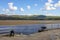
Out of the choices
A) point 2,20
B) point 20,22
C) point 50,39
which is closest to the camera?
point 50,39

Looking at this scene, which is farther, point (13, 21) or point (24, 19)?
point (24, 19)

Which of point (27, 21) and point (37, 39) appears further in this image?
point (27, 21)

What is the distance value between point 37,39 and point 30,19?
168 ft

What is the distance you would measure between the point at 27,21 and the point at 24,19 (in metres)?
2.16

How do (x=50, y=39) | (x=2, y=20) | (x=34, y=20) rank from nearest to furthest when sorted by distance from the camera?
(x=50, y=39) → (x=2, y=20) → (x=34, y=20)

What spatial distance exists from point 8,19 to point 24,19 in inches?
325

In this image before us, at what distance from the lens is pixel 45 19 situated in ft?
237

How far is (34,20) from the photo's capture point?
70.6 metres

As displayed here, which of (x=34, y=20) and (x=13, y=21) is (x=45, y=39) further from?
(x=34, y=20)

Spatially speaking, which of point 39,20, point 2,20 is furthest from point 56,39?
point 39,20

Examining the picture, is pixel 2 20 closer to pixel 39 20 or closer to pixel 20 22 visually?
pixel 20 22

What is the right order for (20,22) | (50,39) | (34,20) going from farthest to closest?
(34,20), (20,22), (50,39)

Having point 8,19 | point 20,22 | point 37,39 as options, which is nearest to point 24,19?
point 20,22

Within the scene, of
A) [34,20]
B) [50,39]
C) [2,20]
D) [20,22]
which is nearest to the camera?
[50,39]
